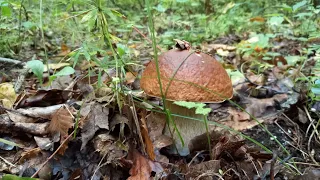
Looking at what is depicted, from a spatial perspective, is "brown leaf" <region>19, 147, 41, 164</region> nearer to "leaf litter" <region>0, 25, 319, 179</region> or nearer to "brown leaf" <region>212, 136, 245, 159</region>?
"leaf litter" <region>0, 25, 319, 179</region>

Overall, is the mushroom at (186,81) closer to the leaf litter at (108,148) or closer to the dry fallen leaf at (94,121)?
the leaf litter at (108,148)

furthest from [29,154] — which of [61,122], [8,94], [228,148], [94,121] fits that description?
[228,148]

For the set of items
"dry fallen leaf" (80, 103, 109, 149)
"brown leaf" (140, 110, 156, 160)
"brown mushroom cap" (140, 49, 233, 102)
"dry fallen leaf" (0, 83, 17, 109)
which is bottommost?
"brown leaf" (140, 110, 156, 160)

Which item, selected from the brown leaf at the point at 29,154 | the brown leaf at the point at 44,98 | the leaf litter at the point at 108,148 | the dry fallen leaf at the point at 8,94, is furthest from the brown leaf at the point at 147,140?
the dry fallen leaf at the point at 8,94

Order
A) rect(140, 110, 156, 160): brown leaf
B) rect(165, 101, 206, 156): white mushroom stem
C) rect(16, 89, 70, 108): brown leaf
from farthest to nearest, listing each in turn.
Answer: rect(16, 89, 70, 108): brown leaf < rect(165, 101, 206, 156): white mushroom stem < rect(140, 110, 156, 160): brown leaf

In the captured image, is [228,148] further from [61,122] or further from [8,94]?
[8,94]

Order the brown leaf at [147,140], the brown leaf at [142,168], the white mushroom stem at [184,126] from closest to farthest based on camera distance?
the brown leaf at [142,168] → the brown leaf at [147,140] → the white mushroom stem at [184,126]

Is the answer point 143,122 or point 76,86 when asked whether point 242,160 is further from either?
point 76,86

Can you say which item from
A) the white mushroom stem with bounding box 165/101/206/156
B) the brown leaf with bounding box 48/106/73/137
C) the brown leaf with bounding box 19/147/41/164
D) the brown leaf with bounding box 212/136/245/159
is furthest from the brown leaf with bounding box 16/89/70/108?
the brown leaf with bounding box 212/136/245/159
